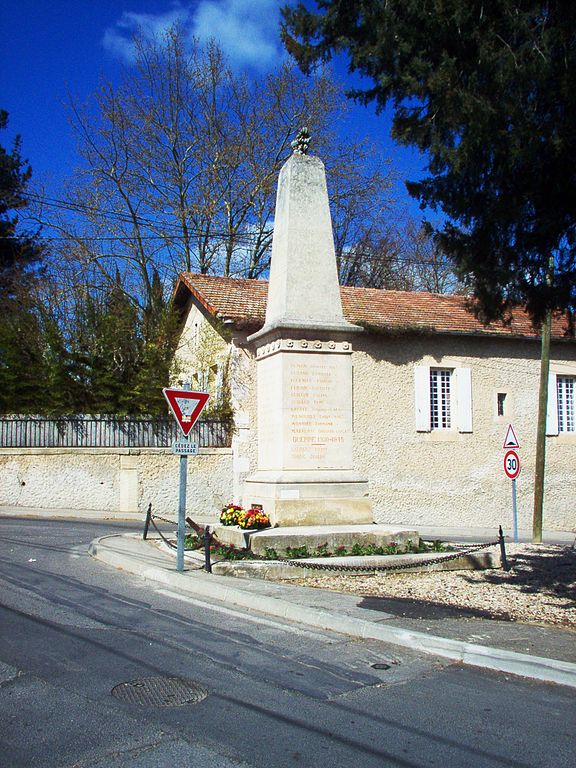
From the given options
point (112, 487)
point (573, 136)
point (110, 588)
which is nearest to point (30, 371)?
point (112, 487)

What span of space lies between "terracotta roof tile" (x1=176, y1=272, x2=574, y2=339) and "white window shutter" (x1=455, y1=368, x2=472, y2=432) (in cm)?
132

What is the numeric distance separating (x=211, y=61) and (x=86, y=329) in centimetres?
1428

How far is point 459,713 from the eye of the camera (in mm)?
5090

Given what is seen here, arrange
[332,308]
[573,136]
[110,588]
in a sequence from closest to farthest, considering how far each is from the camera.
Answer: [573,136], [110,588], [332,308]

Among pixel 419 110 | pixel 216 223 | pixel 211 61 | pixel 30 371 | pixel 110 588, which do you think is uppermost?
pixel 211 61

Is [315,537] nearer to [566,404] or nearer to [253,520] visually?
[253,520]

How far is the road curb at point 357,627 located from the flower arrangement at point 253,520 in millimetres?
1275

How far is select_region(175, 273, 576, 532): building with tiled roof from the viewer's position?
2200 cm

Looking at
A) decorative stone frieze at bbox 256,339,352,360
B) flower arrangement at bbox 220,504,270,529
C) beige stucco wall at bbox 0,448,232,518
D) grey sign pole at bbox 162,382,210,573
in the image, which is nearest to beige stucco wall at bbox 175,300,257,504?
beige stucco wall at bbox 0,448,232,518

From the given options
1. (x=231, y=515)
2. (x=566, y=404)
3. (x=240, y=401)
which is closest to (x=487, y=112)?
(x=231, y=515)

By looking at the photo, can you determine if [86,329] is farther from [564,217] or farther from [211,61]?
[564,217]

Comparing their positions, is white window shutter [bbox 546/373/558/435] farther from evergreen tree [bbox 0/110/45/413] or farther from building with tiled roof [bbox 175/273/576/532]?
evergreen tree [bbox 0/110/45/413]

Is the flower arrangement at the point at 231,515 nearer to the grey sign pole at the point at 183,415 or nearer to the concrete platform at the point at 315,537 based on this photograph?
the concrete platform at the point at 315,537

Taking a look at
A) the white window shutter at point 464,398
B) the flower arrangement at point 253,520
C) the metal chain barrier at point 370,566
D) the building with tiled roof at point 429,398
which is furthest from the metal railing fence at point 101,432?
the metal chain barrier at point 370,566
